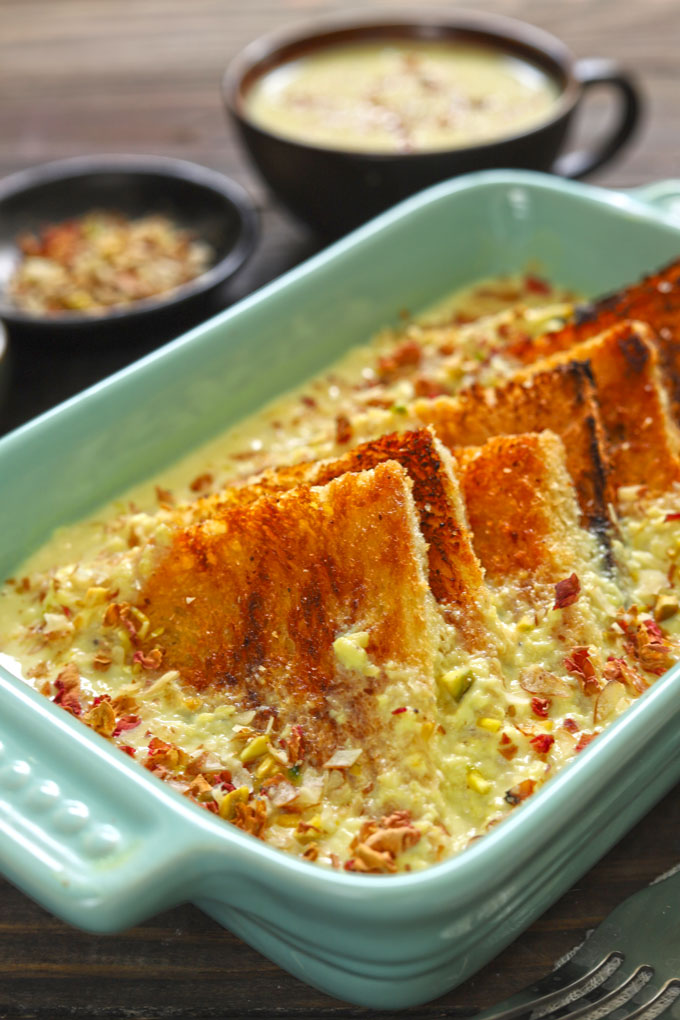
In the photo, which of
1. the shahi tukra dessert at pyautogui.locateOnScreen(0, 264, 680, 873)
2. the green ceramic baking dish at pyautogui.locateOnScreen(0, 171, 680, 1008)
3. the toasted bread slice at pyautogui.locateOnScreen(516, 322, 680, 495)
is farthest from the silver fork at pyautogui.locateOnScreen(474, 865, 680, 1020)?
the toasted bread slice at pyautogui.locateOnScreen(516, 322, 680, 495)

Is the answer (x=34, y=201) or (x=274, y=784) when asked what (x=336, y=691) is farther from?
(x=34, y=201)

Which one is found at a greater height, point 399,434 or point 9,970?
point 399,434

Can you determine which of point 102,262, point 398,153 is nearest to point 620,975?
point 398,153

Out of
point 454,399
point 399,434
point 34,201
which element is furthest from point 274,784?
point 34,201

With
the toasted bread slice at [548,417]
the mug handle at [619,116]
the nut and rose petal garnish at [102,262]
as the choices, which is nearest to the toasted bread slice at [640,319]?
the toasted bread slice at [548,417]

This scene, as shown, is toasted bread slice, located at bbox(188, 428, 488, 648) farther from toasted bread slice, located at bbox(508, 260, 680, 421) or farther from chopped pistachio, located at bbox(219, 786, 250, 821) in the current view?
toasted bread slice, located at bbox(508, 260, 680, 421)

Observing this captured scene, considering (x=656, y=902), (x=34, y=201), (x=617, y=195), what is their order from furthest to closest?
(x=34, y=201)
(x=617, y=195)
(x=656, y=902)
